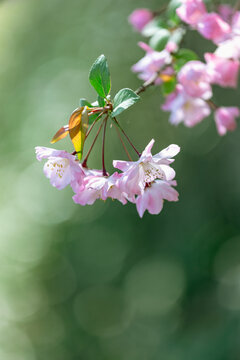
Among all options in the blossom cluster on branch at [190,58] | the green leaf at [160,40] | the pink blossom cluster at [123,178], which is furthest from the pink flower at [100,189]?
the green leaf at [160,40]

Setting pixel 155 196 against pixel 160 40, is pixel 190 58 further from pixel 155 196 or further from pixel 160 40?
pixel 155 196

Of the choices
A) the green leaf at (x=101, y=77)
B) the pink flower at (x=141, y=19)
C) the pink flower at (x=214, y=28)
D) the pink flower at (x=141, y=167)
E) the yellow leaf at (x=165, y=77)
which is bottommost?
the pink flower at (x=141, y=167)

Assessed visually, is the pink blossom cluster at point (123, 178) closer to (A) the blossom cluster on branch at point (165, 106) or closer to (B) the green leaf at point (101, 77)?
(A) the blossom cluster on branch at point (165, 106)

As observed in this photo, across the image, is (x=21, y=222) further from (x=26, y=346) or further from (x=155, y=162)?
(x=155, y=162)

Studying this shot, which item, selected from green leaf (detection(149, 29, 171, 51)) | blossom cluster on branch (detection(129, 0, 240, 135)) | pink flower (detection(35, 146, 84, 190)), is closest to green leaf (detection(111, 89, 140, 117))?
pink flower (detection(35, 146, 84, 190))

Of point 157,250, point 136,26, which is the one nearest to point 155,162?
point 136,26

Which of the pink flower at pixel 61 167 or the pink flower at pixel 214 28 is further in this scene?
the pink flower at pixel 214 28
